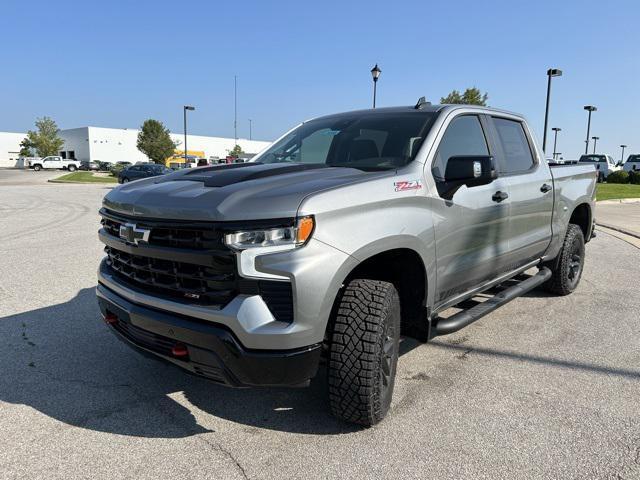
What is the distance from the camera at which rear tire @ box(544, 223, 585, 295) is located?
5.33 m

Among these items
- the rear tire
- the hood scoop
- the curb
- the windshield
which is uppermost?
the windshield

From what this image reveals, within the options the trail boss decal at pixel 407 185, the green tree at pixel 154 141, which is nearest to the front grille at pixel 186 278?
the trail boss decal at pixel 407 185

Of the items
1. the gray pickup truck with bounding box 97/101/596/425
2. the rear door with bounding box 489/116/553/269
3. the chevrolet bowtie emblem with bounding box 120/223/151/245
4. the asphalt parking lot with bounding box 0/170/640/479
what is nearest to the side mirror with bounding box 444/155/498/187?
the gray pickup truck with bounding box 97/101/596/425

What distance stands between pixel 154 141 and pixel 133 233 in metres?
67.2

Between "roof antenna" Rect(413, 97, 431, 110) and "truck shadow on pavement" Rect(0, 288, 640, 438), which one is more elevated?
"roof antenna" Rect(413, 97, 431, 110)

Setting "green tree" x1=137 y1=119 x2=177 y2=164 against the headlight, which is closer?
the headlight

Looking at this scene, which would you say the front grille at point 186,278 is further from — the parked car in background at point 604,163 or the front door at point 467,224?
the parked car in background at point 604,163

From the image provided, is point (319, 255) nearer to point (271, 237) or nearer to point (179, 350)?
point (271, 237)

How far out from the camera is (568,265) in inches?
213

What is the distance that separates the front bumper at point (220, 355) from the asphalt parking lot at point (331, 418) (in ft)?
1.43

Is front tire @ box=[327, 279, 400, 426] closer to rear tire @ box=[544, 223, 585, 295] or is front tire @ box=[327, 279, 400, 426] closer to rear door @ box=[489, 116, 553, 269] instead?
rear door @ box=[489, 116, 553, 269]

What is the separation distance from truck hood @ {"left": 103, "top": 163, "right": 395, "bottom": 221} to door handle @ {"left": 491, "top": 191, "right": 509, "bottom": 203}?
3.96 feet

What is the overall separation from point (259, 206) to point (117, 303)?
1.15 metres

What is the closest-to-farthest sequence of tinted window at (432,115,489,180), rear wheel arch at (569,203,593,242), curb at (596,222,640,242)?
tinted window at (432,115,489,180) < rear wheel arch at (569,203,593,242) < curb at (596,222,640,242)
